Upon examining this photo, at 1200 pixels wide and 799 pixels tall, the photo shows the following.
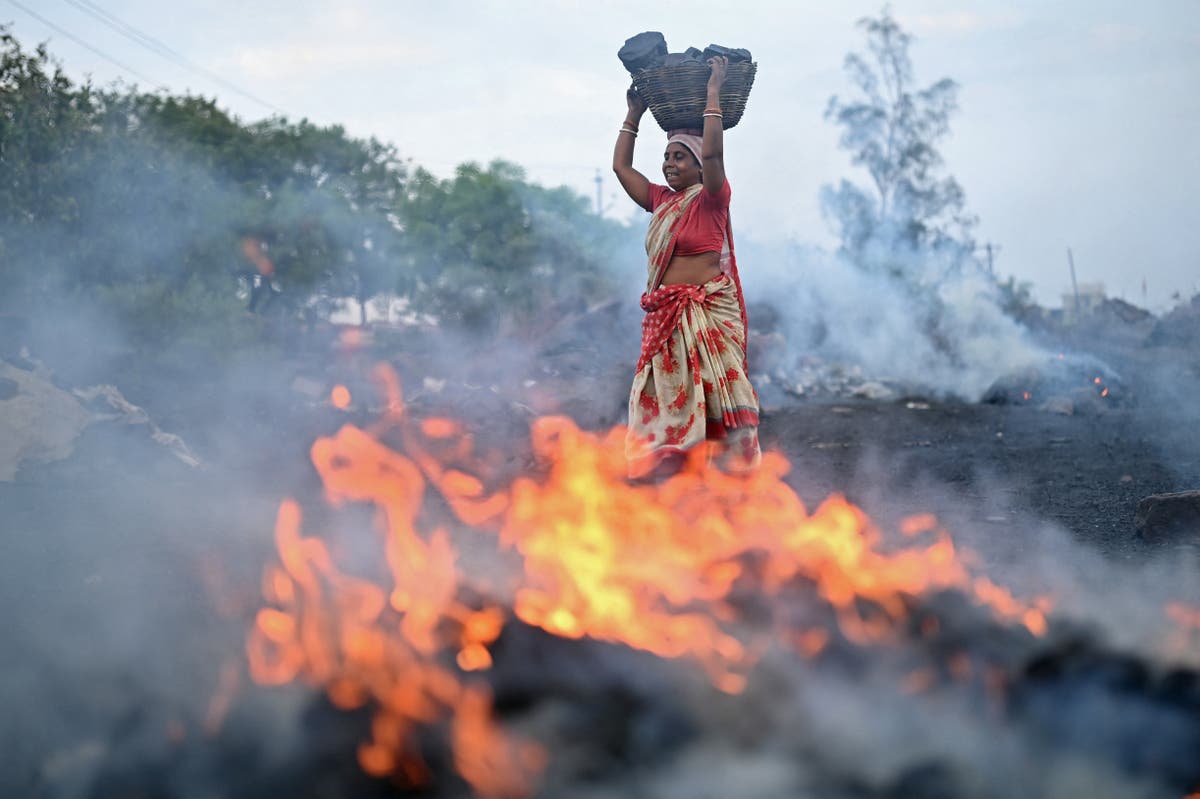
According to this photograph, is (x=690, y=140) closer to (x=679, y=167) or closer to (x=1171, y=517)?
(x=679, y=167)

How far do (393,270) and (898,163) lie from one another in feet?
56.4

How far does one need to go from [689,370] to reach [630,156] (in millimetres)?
1083

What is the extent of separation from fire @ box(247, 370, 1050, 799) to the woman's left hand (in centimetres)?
164

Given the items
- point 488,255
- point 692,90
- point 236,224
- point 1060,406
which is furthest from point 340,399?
point 488,255

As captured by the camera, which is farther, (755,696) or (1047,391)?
(1047,391)

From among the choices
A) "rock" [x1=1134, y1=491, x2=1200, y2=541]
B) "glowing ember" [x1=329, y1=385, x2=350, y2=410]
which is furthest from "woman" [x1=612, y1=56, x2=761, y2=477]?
"glowing ember" [x1=329, y1=385, x2=350, y2=410]

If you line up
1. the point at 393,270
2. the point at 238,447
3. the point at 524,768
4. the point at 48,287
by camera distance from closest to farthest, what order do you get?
1. the point at 524,768
2. the point at 238,447
3. the point at 48,287
4. the point at 393,270

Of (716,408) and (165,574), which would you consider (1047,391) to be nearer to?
(716,408)

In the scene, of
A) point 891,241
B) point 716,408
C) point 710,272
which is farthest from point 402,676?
point 891,241

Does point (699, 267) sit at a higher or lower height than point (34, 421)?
higher

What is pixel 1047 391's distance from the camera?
49.6 ft

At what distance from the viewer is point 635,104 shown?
444cm

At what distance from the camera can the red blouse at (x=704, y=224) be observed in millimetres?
4266

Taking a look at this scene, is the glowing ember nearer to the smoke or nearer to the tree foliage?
the tree foliage
